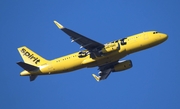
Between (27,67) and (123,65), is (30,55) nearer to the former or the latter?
(27,67)

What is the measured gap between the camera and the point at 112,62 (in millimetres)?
81312

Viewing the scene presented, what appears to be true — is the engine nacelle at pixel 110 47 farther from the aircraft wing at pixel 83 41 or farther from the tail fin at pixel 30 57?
the tail fin at pixel 30 57

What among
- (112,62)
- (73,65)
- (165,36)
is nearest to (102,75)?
(112,62)

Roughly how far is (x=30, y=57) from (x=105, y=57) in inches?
638

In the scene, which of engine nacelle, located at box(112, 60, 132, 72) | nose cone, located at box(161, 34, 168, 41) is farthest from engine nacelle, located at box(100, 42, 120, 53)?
nose cone, located at box(161, 34, 168, 41)

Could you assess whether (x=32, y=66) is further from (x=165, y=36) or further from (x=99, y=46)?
(x=165, y=36)

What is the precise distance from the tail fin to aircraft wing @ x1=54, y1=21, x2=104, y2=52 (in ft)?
34.5

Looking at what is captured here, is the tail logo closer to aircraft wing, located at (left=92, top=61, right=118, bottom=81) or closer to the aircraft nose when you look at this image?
aircraft wing, located at (left=92, top=61, right=118, bottom=81)

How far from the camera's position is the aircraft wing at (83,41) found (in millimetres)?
Result: 67850

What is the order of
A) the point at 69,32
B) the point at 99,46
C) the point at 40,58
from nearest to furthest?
the point at 69,32 → the point at 99,46 → the point at 40,58

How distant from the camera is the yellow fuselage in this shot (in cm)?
7419

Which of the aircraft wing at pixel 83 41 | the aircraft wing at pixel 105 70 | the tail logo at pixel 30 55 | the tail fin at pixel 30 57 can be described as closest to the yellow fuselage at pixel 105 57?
the aircraft wing at pixel 83 41

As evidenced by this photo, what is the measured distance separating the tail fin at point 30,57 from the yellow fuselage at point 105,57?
2.65 m

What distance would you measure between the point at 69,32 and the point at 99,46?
27.0ft
